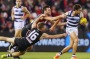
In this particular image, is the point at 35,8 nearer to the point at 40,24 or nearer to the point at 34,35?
the point at 34,35

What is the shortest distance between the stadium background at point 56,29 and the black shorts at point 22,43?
754 cm

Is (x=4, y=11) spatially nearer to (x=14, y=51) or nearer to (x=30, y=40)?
(x=14, y=51)

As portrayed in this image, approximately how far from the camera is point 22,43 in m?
13.8

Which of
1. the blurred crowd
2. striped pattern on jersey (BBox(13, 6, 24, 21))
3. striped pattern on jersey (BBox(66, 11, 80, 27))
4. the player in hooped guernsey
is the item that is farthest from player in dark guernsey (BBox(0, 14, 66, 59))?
the blurred crowd

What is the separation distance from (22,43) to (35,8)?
10502mm

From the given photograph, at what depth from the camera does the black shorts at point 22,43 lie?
45.1 feet

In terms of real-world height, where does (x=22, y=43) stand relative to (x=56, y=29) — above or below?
above

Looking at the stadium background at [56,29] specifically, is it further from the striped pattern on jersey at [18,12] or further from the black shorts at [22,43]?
the black shorts at [22,43]

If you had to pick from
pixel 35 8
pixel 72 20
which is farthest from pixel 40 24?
pixel 35 8

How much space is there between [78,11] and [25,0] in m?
9.50

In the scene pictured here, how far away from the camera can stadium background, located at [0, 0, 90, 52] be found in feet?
71.3

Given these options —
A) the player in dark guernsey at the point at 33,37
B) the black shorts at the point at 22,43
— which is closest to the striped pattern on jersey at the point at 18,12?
the player in dark guernsey at the point at 33,37

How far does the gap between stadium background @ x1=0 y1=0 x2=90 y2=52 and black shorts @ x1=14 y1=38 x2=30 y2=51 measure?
754cm

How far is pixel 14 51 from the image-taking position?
15430 mm
